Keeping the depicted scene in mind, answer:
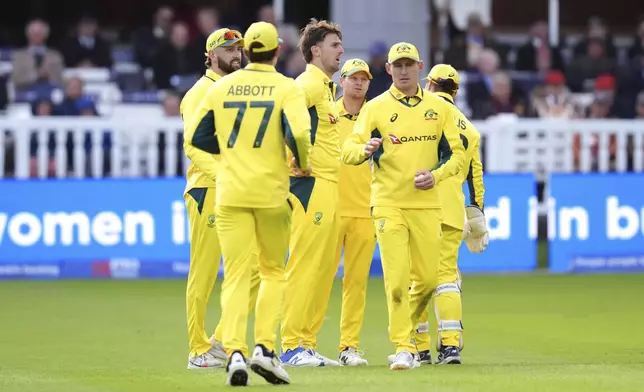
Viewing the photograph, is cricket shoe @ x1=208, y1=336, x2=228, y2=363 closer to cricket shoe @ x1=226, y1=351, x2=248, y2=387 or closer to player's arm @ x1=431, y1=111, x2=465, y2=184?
cricket shoe @ x1=226, y1=351, x2=248, y2=387

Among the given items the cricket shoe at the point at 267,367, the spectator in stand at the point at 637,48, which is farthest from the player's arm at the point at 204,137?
the spectator in stand at the point at 637,48

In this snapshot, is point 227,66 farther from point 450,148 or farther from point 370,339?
point 370,339

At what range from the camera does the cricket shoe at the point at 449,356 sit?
1296 centimetres

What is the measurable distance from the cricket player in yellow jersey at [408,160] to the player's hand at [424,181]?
14 millimetres

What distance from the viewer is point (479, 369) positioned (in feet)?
40.2

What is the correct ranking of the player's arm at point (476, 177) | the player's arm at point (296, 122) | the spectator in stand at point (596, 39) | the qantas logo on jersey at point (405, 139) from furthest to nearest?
1. the spectator in stand at point (596, 39)
2. the player's arm at point (476, 177)
3. the qantas logo on jersey at point (405, 139)
4. the player's arm at point (296, 122)

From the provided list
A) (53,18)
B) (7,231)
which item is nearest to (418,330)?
(7,231)

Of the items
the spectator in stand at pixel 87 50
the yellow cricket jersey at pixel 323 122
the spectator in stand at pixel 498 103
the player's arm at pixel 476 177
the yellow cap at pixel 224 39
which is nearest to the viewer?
the yellow cap at pixel 224 39

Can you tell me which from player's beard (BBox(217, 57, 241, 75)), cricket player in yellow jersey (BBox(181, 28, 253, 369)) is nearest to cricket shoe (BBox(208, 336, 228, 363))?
cricket player in yellow jersey (BBox(181, 28, 253, 369))

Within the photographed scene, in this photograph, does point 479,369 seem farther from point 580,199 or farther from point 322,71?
point 580,199

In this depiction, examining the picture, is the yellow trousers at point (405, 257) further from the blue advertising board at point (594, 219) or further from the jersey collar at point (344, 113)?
the blue advertising board at point (594, 219)

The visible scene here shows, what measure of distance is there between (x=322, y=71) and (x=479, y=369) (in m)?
2.67

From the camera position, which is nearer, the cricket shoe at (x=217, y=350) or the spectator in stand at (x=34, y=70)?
the cricket shoe at (x=217, y=350)

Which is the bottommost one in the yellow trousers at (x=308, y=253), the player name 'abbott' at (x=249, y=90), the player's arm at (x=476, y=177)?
the yellow trousers at (x=308, y=253)
